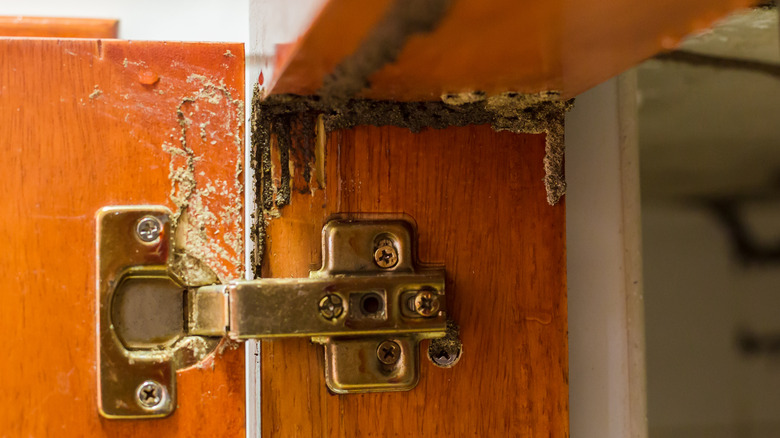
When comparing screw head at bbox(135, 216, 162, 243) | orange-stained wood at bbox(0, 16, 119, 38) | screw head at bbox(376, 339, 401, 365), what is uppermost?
orange-stained wood at bbox(0, 16, 119, 38)

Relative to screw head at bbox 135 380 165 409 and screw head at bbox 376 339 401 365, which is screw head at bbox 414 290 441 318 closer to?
screw head at bbox 376 339 401 365

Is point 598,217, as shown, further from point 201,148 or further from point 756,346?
point 201,148

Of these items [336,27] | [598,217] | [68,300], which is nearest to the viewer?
[336,27]

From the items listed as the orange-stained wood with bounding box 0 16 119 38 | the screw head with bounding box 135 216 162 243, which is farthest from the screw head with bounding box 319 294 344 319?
the orange-stained wood with bounding box 0 16 119 38

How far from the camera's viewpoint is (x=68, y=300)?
0.43 m

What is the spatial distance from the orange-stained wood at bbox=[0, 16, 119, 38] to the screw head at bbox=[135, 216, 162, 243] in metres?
0.37

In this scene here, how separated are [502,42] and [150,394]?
35cm

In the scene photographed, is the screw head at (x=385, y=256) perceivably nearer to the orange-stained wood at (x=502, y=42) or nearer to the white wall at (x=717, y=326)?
the orange-stained wood at (x=502, y=42)

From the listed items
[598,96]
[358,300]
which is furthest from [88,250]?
[598,96]

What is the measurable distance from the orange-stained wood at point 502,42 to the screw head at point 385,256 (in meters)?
0.12

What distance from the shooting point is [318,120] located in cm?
46

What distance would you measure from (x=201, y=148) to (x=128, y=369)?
0.17 metres

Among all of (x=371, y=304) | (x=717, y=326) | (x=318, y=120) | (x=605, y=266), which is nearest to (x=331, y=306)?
(x=371, y=304)

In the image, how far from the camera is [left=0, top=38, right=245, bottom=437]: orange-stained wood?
0.43 m
